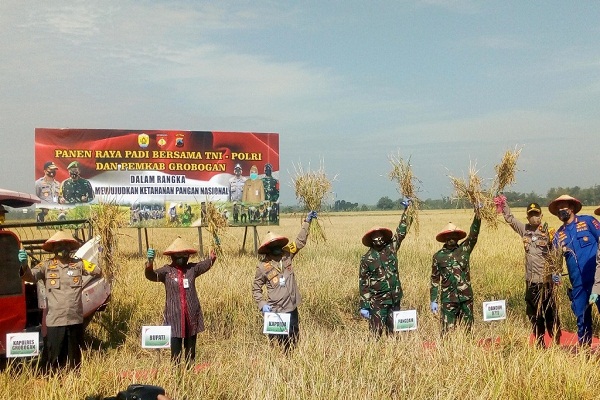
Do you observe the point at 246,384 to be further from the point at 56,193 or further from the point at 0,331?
the point at 56,193

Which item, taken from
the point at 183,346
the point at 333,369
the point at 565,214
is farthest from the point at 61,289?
the point at 565,214

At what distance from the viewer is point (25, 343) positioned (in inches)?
241

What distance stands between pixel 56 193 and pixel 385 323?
11609 millimetres

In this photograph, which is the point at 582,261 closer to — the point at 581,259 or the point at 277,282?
the point at 581,259

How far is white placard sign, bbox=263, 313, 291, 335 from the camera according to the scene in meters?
6.75

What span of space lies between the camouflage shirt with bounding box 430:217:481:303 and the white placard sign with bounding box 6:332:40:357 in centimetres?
443

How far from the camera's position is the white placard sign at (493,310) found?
7.05 m

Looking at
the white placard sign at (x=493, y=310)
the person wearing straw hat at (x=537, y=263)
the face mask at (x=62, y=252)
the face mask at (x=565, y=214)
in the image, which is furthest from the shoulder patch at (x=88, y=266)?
the face mask at (x=565, y=214)

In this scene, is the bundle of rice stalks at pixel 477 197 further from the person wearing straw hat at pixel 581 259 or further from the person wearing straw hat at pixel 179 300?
the person wearing straw hat at pixel 179 300

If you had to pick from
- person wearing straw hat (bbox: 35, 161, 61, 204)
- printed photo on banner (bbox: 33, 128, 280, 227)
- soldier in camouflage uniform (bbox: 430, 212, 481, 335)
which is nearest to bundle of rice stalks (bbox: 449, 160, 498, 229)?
soldier in camouflage uniform (bbox: 430, 212, 481, 335)

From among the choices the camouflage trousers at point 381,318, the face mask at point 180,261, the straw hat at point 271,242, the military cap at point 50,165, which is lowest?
the camouflage trousers at point 381,318

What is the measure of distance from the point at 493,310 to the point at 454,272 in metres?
0.63

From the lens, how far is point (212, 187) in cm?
1703

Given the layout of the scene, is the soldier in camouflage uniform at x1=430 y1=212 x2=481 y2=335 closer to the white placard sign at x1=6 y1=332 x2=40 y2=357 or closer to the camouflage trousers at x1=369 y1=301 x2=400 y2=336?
the camouflage trousers at x1=369 y1=301 x2=400 y2=336
